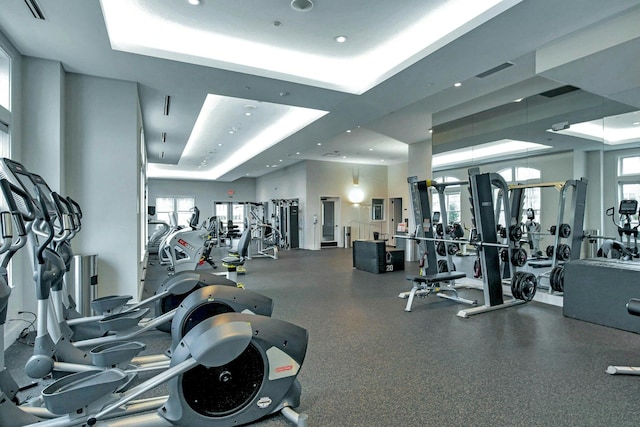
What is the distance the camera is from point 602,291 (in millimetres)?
4098

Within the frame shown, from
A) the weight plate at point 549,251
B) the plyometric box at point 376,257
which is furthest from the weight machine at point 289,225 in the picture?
the weight plate at point 549,251

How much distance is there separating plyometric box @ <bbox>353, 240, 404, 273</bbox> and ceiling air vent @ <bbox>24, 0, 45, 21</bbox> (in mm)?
6393

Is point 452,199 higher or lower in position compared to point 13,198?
higher

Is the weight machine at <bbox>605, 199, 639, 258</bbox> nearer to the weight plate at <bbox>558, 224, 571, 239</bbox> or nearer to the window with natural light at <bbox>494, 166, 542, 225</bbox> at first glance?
the weight plate at <bbox>558, 224, 571, 239</bbox>

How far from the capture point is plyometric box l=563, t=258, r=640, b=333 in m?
3.88

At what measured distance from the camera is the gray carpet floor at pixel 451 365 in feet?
7.38

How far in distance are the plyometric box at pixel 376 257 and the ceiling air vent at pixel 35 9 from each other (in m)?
6.39

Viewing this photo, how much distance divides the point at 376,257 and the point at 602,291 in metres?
4.12

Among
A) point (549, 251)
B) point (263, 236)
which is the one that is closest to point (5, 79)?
point (549, 251)

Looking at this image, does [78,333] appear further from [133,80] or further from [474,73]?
[474,73]

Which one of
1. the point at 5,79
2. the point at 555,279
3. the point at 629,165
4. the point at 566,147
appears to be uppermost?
the point at 5,79

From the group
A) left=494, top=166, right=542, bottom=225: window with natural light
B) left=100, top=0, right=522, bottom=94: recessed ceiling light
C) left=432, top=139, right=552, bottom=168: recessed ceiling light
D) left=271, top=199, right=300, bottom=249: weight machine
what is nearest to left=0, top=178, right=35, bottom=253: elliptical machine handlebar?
left=100, top=0, right=522, bottom=94: recessed ceiling light

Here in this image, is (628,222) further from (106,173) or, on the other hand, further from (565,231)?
(106,173)

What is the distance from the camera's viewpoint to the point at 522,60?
455 centimetres
